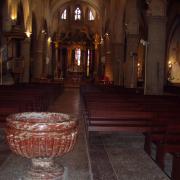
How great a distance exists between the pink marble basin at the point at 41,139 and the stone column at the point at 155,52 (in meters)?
12.2

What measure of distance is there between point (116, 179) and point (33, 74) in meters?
32.5

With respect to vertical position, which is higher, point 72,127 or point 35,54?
point 35,54

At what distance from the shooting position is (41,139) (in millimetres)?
2984

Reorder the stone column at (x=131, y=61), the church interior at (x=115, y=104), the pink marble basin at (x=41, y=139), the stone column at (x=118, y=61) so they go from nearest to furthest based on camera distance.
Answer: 1. the pink marble basin at (x=41, y=139)
2. the church interior at (x=115, y=104)
3. the stone column at (x=131, y=61)
4. the stone column at (x=118, y=61)

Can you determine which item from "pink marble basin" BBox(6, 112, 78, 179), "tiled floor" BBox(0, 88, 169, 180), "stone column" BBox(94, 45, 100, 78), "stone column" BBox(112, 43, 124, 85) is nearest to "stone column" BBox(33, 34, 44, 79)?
"stone column" BBox(94, 45, 100, 78)

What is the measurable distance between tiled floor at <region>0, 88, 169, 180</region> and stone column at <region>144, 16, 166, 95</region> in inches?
288

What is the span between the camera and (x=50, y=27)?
1768 inches

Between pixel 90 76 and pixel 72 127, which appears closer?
pixel 72 127

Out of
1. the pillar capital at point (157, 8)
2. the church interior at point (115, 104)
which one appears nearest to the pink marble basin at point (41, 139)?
the church interior at point (115, 104)

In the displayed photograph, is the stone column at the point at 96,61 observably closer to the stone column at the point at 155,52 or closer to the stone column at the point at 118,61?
the stone column at the point at 118,61

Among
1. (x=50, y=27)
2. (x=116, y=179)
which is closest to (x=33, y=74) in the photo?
(x=50, y=27)

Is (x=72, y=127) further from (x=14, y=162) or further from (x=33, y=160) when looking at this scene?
(x=14, y=162)

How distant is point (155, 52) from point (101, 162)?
9660mm

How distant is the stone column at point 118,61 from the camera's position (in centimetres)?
2614
